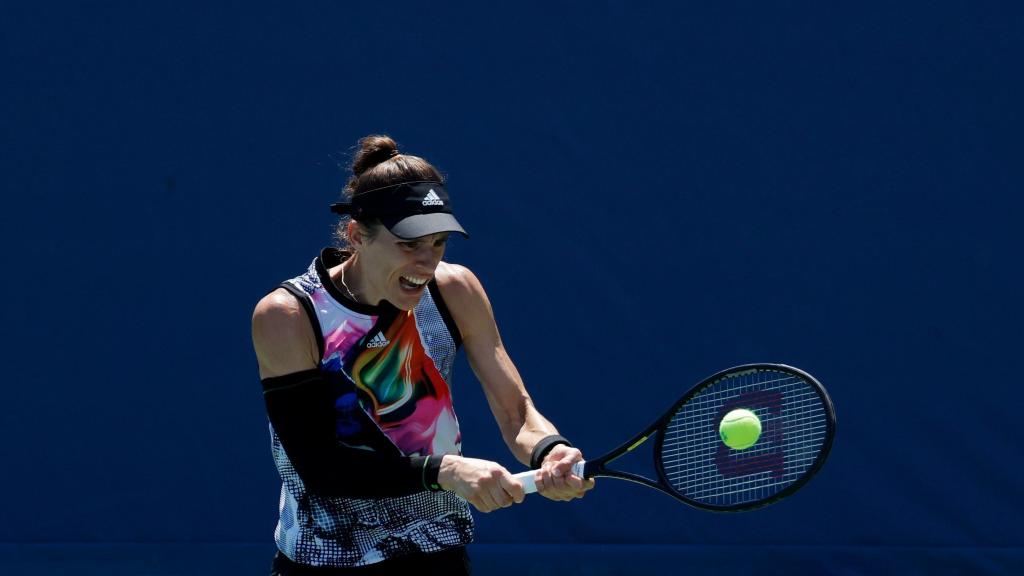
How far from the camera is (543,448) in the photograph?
2545mm

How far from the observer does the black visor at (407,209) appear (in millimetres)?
2428

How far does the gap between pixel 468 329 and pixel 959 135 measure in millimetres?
2312

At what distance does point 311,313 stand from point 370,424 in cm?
24

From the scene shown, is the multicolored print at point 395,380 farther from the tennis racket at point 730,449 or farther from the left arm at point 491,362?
the tennis racket at point 730,449

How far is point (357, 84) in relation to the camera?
176 inches

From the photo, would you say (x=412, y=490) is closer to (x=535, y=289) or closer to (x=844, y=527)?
(x=535, y=289)

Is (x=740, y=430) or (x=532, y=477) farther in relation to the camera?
(x=740, y=430)

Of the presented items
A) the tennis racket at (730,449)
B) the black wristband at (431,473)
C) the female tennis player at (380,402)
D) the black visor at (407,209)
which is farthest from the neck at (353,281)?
the tennis racket at (730,449)

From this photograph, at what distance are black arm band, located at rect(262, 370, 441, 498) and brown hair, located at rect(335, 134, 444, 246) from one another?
327 mm

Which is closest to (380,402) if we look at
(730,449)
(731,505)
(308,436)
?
(308,436)

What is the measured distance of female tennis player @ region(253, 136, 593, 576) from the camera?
95.0 inches

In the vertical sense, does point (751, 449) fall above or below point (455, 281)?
below

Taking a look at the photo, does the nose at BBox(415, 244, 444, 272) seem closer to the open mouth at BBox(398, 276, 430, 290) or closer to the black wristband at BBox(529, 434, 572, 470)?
the open mouth at BBox(398, 276, 430, 290)

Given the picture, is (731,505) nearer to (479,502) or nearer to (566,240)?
(479,502)
